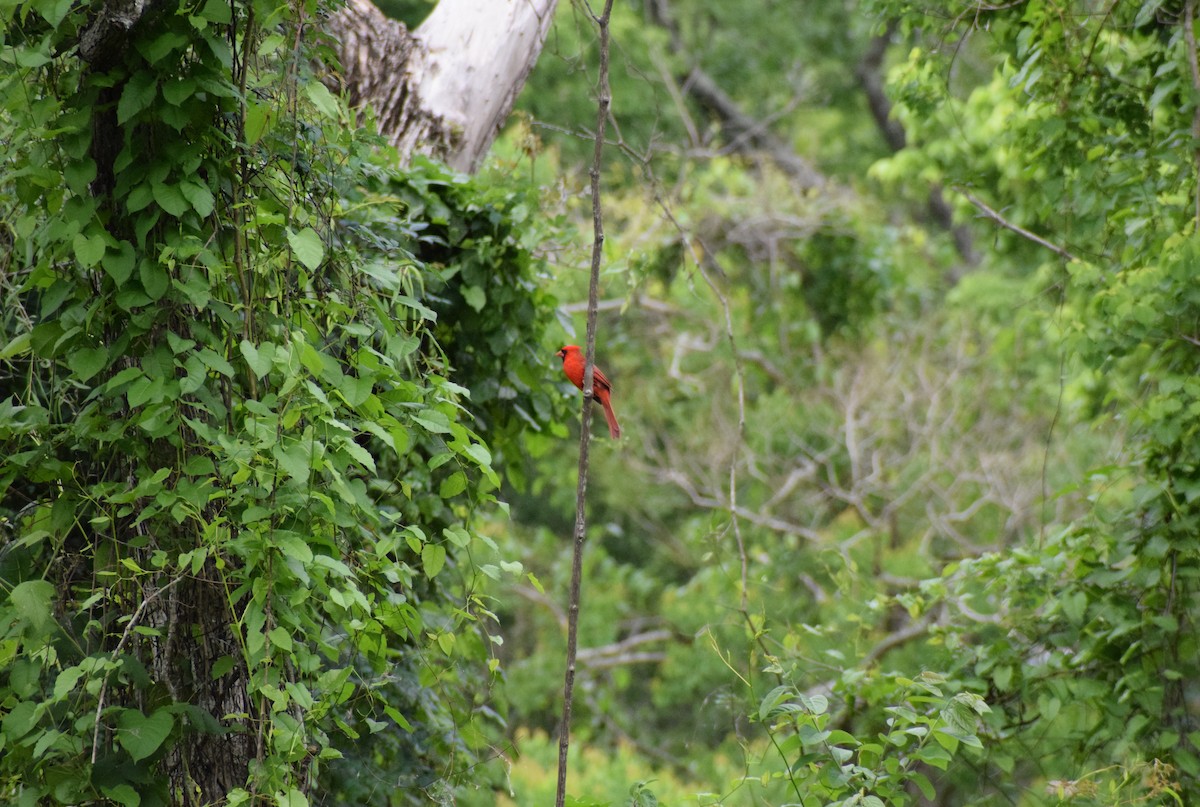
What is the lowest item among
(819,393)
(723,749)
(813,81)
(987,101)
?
(723,749)

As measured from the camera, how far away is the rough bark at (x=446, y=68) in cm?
335

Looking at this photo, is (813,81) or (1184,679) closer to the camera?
(1184,679)

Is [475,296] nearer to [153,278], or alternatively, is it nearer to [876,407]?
[153,278]

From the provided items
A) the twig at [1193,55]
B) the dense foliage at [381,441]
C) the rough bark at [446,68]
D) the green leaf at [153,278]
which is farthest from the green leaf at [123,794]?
the twig at [1193,55]

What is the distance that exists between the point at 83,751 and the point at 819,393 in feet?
24.1

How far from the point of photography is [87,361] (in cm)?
183

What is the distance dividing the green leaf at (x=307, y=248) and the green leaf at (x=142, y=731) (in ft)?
2.57

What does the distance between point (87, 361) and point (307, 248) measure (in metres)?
0.44

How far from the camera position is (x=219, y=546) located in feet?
5.72

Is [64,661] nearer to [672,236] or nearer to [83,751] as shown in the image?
[83,751]

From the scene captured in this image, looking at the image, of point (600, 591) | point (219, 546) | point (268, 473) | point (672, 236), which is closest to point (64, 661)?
point (219, 546)

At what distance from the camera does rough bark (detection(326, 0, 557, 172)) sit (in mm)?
3354

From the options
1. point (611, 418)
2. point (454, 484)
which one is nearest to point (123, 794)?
point (454, 484)

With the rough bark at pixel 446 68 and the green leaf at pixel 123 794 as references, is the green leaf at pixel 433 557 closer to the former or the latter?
the green leaf at pixel 123 794
